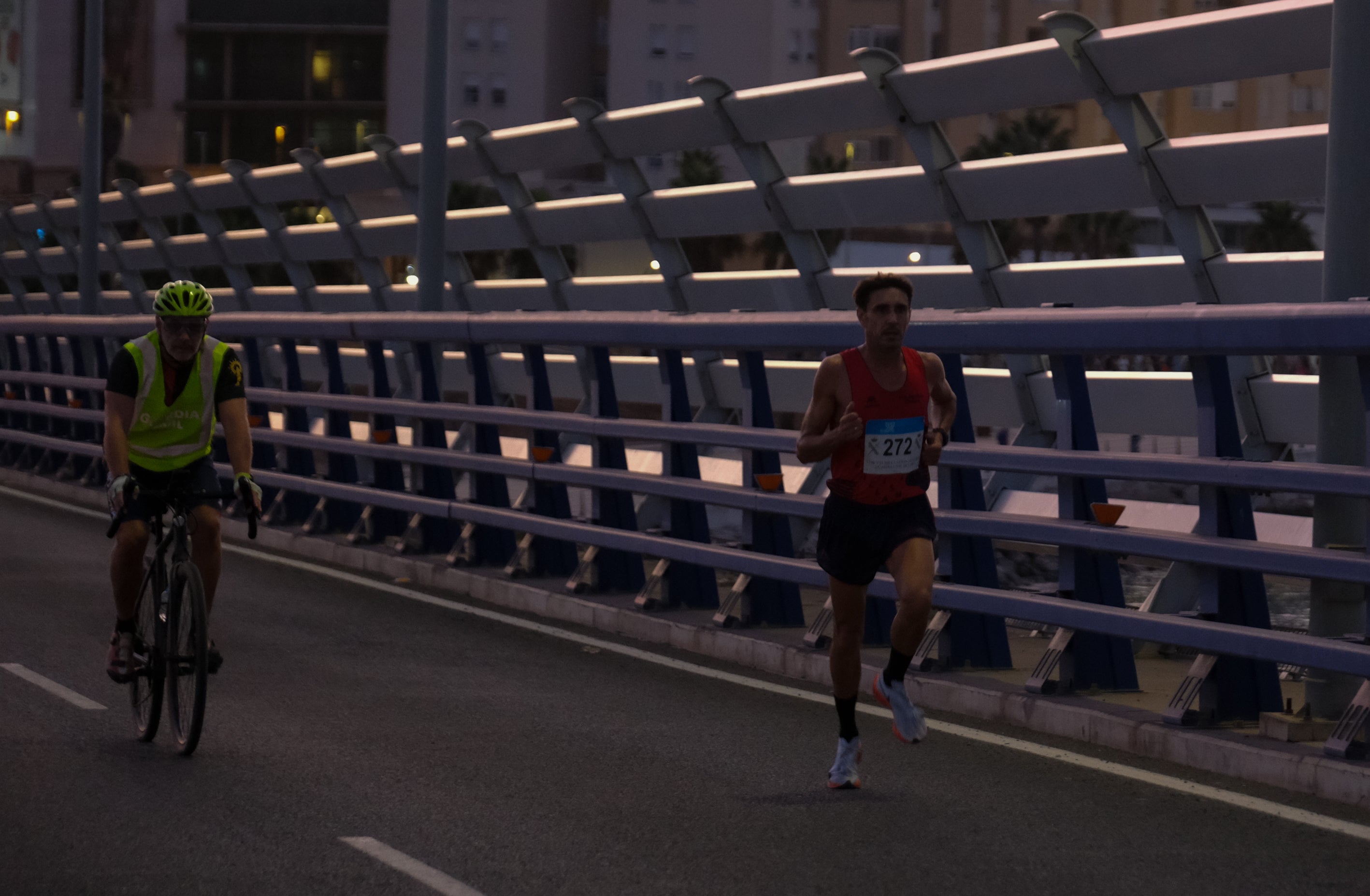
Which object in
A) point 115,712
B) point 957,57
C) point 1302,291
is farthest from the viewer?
point 957,57

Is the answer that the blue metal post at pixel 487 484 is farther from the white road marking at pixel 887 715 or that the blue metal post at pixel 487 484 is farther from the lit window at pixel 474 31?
the lit window at pixel 474 31

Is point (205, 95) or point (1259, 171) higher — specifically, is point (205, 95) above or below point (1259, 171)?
above

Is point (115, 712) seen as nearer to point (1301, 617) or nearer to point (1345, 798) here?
point (1345, 798)

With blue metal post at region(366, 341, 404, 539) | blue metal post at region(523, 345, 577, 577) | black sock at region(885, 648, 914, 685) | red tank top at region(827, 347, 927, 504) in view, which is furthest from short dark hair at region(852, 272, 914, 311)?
blue metal post at region(366, 341, 404, 539)

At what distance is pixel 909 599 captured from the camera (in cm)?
749

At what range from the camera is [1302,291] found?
12172mm

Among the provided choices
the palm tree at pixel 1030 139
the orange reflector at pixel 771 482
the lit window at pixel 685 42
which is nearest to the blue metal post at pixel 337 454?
the orange reflector at pixel 771 482

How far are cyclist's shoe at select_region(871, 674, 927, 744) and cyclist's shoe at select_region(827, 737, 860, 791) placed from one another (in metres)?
0.17

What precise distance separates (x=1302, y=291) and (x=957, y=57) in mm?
3404

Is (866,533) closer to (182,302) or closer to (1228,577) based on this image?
(1228,577)

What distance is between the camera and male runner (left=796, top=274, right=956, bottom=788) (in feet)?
24.5

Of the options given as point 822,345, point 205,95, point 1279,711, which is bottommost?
point 1279,711

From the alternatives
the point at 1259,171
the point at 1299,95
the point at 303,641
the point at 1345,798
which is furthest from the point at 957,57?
the point at 1299,95

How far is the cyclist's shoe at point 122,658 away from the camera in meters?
8.46
